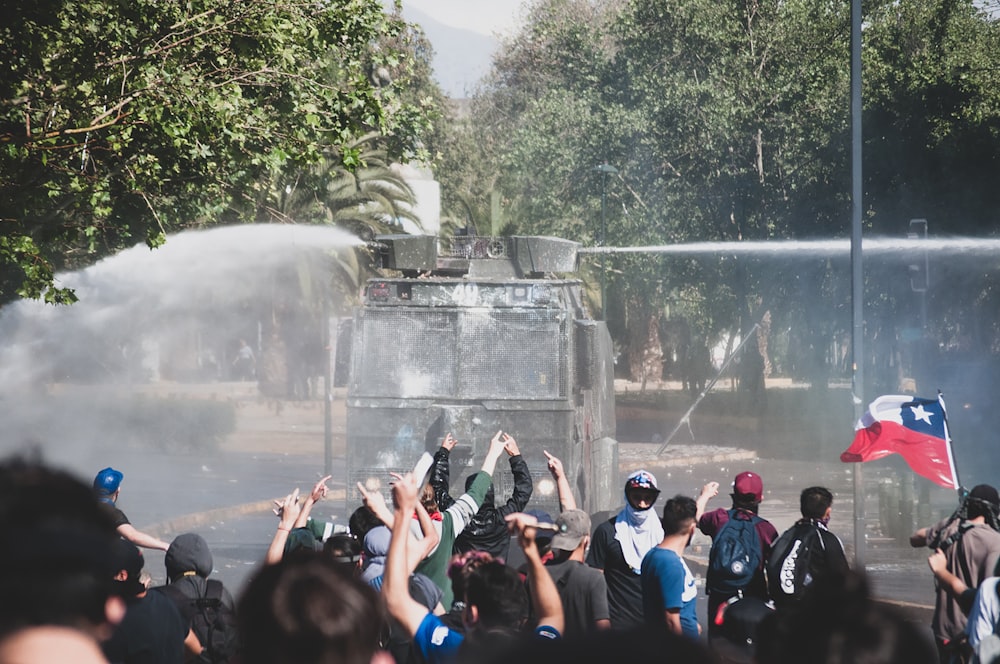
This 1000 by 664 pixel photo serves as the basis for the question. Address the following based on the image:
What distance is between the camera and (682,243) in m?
34.0

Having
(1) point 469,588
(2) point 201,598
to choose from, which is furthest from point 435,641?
(2) point 201,598

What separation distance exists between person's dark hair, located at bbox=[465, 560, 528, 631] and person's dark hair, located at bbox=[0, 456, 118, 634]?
1.80 meters

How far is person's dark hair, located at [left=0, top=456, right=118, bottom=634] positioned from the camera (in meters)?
1.94

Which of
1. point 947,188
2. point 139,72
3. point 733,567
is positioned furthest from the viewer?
point 947,188

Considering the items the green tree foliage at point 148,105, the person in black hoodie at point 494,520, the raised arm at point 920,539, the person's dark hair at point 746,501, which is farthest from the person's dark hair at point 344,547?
the green tree foliage at point 148,105

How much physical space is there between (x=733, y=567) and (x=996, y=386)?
22974 mm

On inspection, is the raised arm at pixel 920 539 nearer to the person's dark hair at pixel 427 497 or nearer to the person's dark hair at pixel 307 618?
the person's dark hair at pixel 427 497

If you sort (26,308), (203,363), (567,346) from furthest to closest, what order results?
1. (203,363)
2. (26,308)
3. (567,346)

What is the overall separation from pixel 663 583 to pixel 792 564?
78 cm

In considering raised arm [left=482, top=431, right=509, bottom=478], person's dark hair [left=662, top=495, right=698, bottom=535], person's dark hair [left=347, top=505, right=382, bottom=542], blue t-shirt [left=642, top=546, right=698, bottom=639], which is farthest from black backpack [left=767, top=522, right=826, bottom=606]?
person's dark hair [left=347, top=505, right=382, bottom=542]

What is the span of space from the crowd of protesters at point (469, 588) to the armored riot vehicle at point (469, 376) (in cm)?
458

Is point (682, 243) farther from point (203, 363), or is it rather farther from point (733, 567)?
point (733, 567)

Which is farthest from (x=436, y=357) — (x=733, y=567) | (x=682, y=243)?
(x=682, y=243)

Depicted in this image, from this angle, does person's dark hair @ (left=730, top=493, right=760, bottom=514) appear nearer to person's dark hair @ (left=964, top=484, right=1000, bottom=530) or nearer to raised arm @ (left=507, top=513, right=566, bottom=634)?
person's dark hair @ (left=964, top=484, right=1000, bottom=530)
